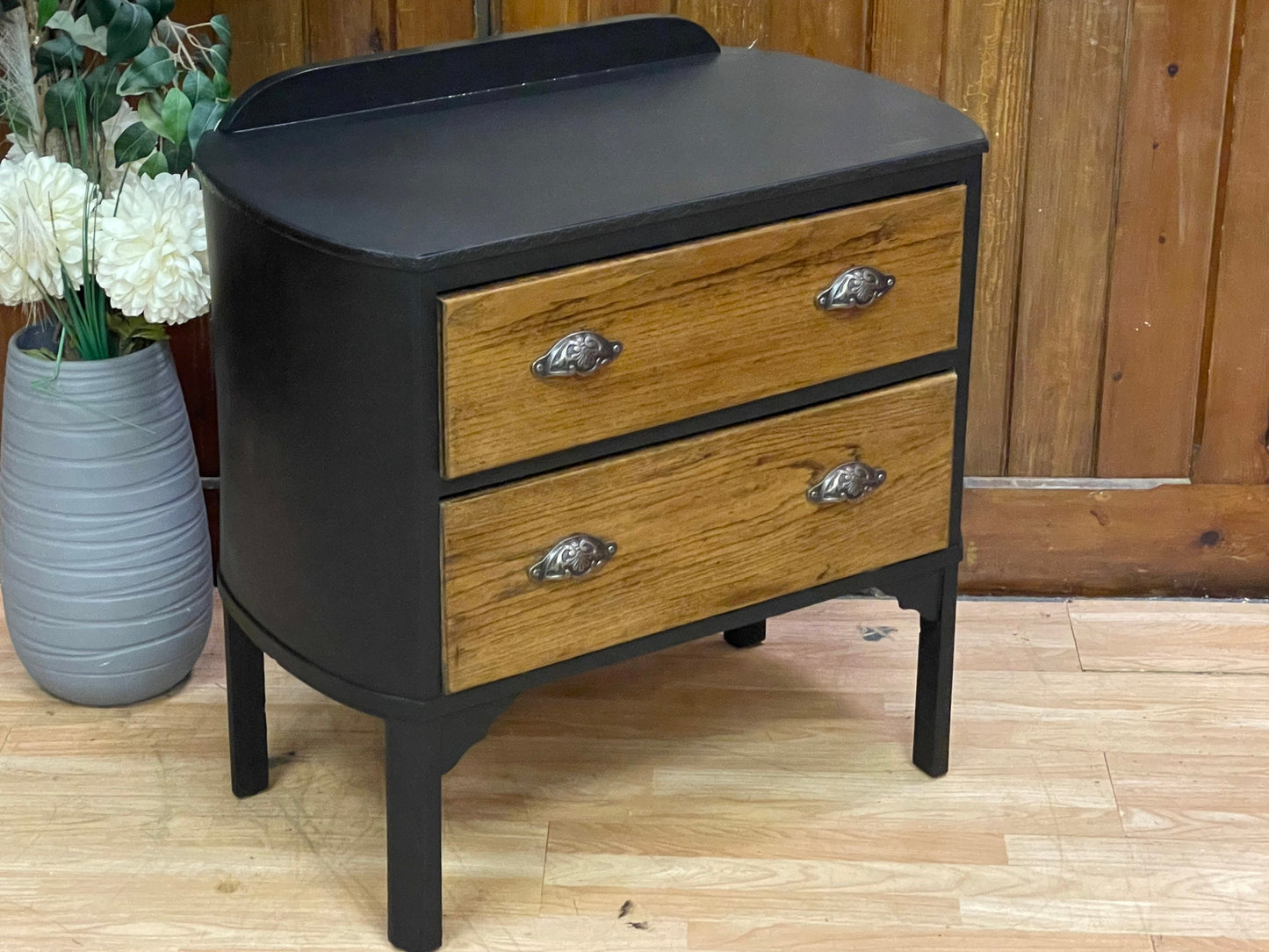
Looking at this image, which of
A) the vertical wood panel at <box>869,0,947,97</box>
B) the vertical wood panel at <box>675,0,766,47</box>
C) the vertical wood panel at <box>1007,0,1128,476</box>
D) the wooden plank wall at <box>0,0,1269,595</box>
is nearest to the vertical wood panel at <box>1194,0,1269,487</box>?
the wooden plank wall at <box>0,0,1269,595</box>

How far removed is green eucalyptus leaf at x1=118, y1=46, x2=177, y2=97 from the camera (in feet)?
5.39

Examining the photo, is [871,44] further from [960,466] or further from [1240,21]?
[960,466]

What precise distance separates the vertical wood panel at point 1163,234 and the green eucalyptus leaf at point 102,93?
3.70 ft

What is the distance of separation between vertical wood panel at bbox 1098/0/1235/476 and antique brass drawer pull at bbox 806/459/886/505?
617 mm

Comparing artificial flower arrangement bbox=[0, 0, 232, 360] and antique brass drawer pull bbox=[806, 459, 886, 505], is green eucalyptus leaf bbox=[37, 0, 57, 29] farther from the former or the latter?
antique brass drawer pull bbox=[806, 459, 886, 505]

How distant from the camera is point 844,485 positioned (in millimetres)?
1568

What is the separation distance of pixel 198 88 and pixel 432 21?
0.36m

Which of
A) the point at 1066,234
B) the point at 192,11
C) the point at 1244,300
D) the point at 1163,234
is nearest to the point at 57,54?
the point at 192,11

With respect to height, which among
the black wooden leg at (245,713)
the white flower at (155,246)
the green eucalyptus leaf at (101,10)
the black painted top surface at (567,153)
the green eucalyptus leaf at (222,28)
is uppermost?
the green eucalyptus leaf at (101,10)

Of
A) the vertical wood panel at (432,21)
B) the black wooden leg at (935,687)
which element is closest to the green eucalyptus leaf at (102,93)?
the vertical wood panel at (432,21)

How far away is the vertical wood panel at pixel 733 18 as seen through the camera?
192 centimetres

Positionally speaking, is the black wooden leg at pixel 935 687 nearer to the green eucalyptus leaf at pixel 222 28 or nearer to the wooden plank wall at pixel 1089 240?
the wooden plank wall at pixel 1089 240

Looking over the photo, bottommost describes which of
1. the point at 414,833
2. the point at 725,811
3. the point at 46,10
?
the point at 725,811

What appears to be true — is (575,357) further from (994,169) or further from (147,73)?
(994,169)
